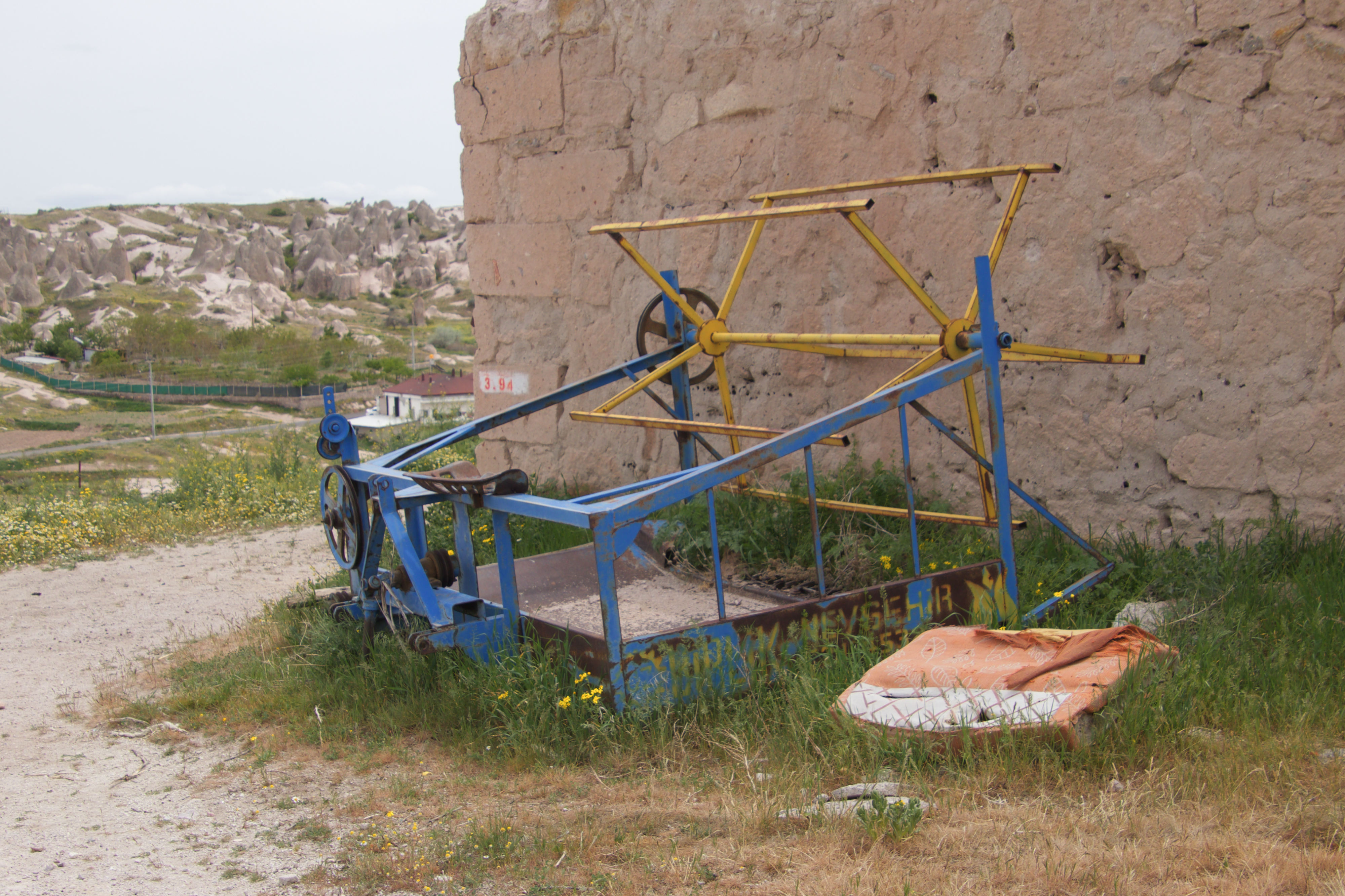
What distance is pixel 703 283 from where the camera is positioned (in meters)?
5.55

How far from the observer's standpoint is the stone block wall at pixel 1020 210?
3754mm

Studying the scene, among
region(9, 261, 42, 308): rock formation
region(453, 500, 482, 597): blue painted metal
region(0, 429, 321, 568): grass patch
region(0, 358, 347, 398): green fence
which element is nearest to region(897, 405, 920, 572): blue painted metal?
region(453, 500, 482, 597): blue painted metal

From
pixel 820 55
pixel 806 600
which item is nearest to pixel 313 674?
pixel 806 600

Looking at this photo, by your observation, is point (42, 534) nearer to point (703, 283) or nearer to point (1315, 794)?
point (703, 283)

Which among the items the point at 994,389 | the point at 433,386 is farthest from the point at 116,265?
the point at 994,389

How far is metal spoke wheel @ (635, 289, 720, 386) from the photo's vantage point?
4.98 meters

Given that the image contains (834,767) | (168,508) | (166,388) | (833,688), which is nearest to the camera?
(834,767)

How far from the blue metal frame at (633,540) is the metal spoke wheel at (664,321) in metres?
1.29

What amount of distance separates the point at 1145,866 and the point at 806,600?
140cm

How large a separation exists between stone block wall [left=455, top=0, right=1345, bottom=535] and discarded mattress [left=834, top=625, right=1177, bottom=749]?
50.9 inches

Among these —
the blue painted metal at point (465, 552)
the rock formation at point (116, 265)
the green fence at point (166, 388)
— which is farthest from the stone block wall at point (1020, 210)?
the rock formation at point (116, 265)

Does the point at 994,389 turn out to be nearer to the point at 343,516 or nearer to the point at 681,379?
the point at 681,379

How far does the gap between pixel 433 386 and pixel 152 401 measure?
1657 centimetres

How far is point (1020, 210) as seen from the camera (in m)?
4.35
